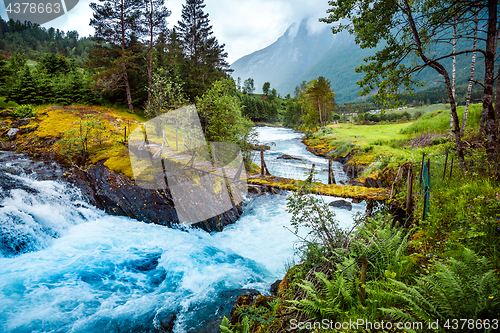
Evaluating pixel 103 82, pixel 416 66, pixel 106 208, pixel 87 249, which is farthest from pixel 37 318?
pixel 103 82

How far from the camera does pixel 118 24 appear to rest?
2133 centimetres

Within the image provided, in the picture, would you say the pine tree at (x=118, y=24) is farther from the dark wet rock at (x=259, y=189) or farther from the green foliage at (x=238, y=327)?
the green foliage at (x=238, y=327)

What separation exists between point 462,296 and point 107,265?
856 centimetres

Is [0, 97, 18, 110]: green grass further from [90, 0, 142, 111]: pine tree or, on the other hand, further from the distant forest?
the distant forest

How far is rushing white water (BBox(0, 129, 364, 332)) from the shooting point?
5.17 m

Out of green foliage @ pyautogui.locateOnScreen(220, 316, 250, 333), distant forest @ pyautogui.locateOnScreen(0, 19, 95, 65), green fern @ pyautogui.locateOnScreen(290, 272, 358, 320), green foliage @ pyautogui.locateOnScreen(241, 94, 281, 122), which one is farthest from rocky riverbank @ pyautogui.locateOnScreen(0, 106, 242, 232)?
distant forest @ pyautogui.locateOnScreen(0, 19, 95, 65)

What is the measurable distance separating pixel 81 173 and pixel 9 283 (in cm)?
560

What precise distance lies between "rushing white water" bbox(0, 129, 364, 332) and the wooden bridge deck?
161 centimetres

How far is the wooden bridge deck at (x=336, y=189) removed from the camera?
9003mm

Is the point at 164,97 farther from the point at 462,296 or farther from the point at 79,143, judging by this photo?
the point at 462,296

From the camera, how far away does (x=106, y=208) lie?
943 cm

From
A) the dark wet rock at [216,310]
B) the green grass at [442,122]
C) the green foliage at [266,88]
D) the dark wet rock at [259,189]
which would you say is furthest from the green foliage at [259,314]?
the green foliage at [266,88]

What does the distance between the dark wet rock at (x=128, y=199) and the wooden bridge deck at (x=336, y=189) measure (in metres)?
4.73

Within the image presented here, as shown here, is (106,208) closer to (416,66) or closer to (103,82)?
(416,66)
